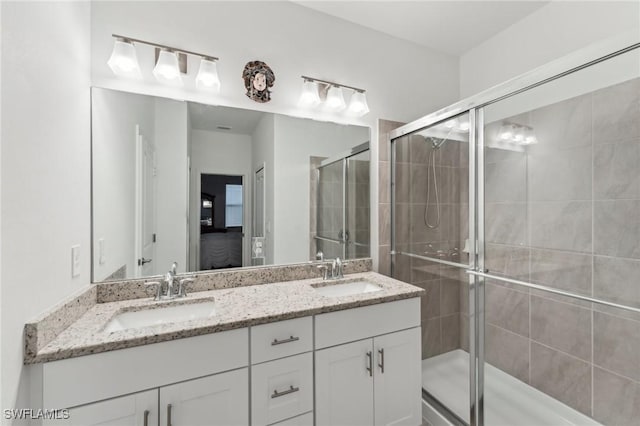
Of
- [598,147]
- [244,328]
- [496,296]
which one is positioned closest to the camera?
[244,328]

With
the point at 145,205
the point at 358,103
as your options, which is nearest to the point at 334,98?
the point at 358,103

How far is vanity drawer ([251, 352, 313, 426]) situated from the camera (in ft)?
3.81

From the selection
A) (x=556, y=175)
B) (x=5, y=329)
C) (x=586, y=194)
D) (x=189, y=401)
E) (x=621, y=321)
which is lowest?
(x=189, y=401)

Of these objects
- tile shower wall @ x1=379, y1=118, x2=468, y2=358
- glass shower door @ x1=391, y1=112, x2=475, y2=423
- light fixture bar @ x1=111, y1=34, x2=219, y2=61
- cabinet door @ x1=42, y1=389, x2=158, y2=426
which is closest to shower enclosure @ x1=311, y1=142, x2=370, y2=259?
tile shower wall @ x1=379, y1=118, x2=468, y2=358

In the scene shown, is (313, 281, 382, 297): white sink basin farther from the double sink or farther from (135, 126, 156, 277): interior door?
(135, 126, 156, 277): interior door

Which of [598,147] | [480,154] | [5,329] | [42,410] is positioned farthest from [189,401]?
[598,147]

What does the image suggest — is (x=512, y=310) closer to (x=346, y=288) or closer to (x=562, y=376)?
(x=562, y=376)

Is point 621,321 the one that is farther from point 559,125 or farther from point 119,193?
point 119,193

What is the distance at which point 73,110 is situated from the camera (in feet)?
3.94

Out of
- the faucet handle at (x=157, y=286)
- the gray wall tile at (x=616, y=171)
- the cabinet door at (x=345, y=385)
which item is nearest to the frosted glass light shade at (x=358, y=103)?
the gray wall tile at (x=616, y=171)

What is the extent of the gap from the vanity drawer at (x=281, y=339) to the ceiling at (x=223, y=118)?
1137 millimetres

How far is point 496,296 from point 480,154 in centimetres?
85

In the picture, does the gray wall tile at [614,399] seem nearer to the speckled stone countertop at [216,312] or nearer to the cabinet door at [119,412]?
the speckled stone countertop at [216,312]

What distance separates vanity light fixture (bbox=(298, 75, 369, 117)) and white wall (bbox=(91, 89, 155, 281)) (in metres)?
0.91
